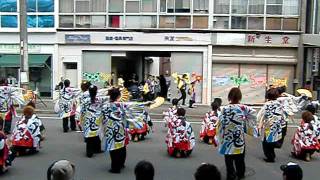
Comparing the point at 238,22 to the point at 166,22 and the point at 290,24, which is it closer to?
the point at 290,24

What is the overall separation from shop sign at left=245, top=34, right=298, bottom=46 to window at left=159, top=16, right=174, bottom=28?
13.8ft

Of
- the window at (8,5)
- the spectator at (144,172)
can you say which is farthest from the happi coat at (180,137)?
the window at (8,5)

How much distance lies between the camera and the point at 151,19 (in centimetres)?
2522

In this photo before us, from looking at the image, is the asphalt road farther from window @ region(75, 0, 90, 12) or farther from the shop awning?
window @ region(75, 0, 90, 12)

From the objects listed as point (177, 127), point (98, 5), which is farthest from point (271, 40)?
point (177, 127)

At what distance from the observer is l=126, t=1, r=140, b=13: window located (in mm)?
25391

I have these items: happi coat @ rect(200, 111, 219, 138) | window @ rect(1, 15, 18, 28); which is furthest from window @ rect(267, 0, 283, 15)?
happi coat @ rect(200, 111, 219, 138)

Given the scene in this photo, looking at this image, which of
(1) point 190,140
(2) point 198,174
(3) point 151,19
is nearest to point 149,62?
(3) point 151,19

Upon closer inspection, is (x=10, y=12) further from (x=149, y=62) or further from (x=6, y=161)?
(x=6, y=161)

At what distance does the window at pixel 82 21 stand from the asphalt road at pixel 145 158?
1368 cm

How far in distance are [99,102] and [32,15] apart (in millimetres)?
17172

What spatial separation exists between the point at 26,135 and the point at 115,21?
16001 mm

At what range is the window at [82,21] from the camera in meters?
25.6

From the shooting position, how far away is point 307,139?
10.4 meters
